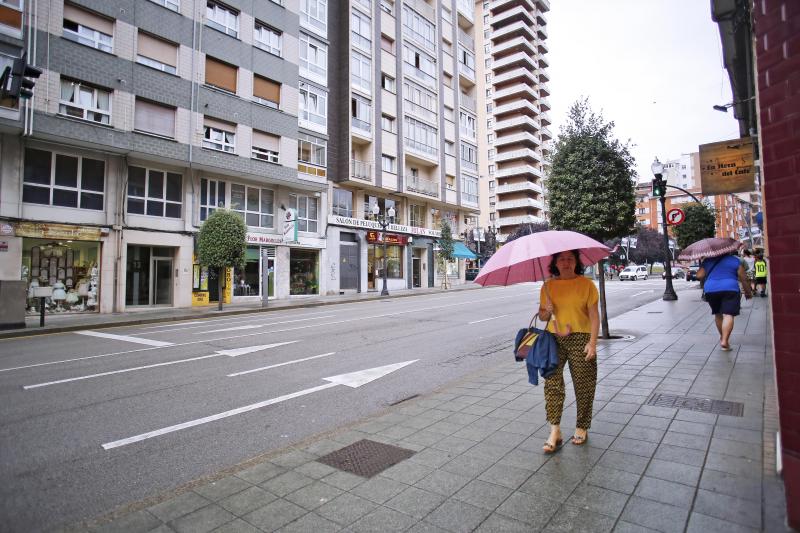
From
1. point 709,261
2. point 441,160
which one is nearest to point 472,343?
point 709,261

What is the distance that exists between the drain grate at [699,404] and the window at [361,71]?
97.4 ft

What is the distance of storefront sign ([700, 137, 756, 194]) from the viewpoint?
8336mm

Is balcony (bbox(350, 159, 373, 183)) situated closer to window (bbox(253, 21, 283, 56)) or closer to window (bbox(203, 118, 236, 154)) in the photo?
window (bbox(253, 21, 283, 56))

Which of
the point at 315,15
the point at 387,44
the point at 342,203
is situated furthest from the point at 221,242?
the point at 387,44

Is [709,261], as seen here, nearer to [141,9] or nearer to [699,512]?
[699,512]

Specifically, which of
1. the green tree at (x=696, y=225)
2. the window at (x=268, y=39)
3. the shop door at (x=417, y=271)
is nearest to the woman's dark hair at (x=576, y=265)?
the green tree at (x=696, y=225)

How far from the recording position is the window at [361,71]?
99.8 ft

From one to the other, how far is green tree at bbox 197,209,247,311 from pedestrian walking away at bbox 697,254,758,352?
1679 cm

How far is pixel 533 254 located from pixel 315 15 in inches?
1191

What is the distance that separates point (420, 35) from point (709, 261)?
3507cm

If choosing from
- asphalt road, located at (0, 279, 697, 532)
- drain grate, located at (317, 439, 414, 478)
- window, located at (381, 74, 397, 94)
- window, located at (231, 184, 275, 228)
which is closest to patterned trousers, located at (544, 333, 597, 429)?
drain grate, located at (317, 439, 414, 478)

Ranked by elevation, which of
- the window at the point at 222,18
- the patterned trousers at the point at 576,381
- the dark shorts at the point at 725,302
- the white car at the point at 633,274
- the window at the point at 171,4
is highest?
the window at the point at 222,18

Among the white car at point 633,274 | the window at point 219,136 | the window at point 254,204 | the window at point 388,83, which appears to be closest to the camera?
the window at point 219,136

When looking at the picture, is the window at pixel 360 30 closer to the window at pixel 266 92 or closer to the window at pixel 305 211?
the window at pixel 266 92
